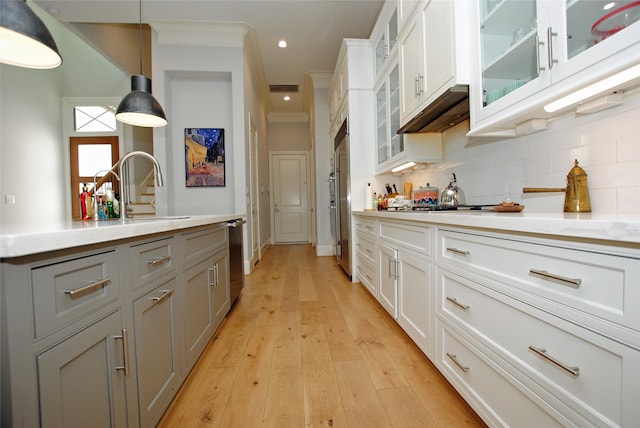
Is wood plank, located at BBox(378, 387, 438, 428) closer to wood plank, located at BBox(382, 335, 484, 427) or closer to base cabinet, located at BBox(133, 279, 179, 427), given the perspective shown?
wood plank, located at BBox(382, 335, 484, 427)

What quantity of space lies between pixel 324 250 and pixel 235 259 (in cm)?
279

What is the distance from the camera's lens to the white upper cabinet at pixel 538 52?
0.80 meters

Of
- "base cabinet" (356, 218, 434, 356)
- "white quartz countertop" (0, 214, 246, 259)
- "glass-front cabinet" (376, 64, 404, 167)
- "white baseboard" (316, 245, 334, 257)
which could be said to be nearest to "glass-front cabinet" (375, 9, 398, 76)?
"glass-front cabinet" (376, 64, 404, 167)

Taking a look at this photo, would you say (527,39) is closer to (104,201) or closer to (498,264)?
(498,264)

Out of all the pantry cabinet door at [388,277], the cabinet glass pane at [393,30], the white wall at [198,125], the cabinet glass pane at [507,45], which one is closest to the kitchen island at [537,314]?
the pantry cabinet door at [388,277]

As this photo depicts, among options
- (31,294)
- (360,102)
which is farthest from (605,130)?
(360,102)

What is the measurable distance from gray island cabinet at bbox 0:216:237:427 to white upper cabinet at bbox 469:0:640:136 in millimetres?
1512

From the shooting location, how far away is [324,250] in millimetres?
5047

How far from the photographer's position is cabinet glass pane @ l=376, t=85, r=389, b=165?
2.89m

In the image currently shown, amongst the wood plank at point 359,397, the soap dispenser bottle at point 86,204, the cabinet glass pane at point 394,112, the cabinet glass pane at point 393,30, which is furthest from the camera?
the cabinet glass pane at point 394,112

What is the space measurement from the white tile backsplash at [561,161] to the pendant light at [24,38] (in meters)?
2.13

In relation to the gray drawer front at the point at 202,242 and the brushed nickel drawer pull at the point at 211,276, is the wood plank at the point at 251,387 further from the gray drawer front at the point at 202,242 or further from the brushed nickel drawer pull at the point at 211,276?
the gray drawer front at the point at 202,242

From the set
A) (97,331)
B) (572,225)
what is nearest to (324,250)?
(97,331)

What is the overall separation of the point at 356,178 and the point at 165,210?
2603mm
